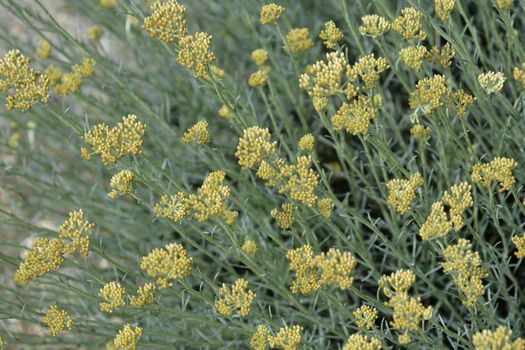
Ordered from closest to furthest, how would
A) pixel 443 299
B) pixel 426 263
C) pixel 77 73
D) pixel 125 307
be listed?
1. pixel 125 307
2. pixel 443 299
3. pixel 77 73
4. pixel 426 263

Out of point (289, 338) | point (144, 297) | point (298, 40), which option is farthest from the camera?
point (298, 40)

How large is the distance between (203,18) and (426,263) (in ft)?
5.77

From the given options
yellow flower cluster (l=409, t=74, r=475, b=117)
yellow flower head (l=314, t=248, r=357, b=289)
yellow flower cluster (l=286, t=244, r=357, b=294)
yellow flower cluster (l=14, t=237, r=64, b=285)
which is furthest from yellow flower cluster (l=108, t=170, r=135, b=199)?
yellow flower cluster (l=409, t=74, r=475, b=117)

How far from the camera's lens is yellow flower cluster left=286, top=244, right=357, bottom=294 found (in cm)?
155

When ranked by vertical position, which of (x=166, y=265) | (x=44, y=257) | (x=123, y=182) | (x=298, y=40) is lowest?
(x=166, y=265)

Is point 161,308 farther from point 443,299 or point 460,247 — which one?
point 443,299

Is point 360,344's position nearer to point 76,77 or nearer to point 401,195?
point 401,195

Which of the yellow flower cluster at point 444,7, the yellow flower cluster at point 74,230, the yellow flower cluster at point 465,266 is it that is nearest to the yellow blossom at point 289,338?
the yellow flower cluster at point 465,266

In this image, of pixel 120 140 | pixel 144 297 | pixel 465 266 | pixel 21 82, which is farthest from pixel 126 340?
pixel 465 266

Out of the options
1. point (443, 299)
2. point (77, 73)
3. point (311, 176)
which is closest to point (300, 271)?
point (311, 176)

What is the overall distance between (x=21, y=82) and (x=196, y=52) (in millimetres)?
512

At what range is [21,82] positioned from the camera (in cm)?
186

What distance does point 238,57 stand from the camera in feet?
11.8

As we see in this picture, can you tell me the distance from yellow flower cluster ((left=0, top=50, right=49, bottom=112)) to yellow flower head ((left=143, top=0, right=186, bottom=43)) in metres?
0.36
